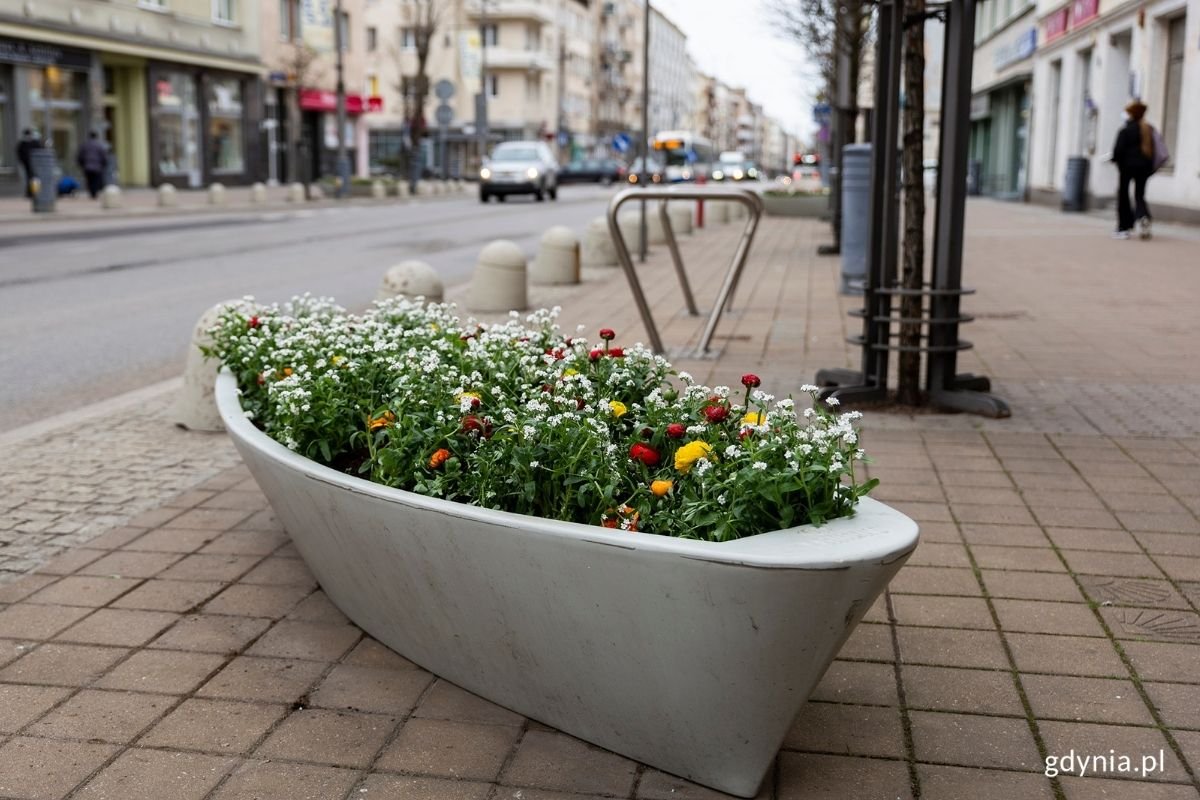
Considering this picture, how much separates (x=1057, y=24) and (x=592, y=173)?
3485 cm

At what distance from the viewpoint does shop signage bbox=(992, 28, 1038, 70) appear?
37.9 metres

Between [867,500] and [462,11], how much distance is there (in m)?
82.4

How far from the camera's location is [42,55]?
34562 millimetres

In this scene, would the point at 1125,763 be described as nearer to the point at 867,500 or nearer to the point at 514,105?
the point at 867,500

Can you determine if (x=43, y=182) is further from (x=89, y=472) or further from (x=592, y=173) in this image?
(x=592, y=173)

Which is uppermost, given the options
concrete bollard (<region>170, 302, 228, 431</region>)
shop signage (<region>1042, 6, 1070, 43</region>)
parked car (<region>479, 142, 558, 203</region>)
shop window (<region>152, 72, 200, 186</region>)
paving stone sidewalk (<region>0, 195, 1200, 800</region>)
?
shop signage (<region>1042, 6, 1070, 43</region>)

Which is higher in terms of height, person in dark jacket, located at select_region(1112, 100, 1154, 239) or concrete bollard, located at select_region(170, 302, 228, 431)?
person in dark jacket, located at select_region(1112, 100, 1154, 239)

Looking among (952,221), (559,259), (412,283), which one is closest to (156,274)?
(559,259)

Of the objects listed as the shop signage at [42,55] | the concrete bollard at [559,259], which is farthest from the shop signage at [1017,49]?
the concrete bollard at [559,259]

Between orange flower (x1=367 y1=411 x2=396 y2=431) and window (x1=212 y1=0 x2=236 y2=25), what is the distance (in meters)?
43.3

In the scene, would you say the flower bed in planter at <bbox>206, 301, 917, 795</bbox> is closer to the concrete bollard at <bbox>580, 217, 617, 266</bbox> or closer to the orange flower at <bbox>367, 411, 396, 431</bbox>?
the orange flower at <bbox>367, 411, 396, 431</bbox>

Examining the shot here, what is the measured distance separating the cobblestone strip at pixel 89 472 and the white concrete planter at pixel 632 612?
72.3 inches

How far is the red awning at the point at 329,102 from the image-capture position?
2018 inches

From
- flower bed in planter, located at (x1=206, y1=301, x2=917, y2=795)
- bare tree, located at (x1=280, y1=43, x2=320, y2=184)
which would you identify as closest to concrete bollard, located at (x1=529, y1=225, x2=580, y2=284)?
flower bed in planter, located at (x1=206, y1=301, x2=917, y2=795)
